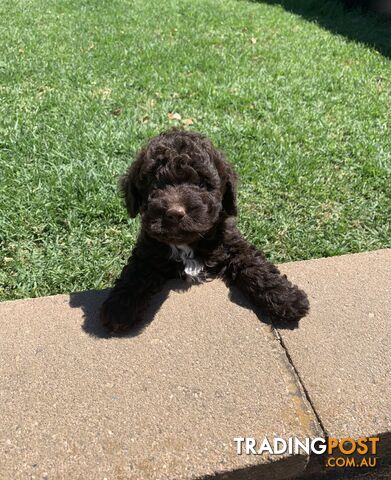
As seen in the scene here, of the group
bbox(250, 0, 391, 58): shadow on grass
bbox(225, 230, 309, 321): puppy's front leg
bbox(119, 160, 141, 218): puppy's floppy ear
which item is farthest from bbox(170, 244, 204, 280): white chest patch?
bbox(250, 0, 391, 58): shadow on grass

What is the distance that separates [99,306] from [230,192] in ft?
3.95

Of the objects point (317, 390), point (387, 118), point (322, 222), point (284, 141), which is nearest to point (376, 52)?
point (387, 118)

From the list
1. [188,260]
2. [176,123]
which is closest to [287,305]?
[188,260]

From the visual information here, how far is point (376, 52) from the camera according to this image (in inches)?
325

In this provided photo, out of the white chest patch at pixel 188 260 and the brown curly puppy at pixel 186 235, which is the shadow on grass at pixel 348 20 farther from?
the white chest patch at pixel 188 260

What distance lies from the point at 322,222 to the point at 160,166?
186cm

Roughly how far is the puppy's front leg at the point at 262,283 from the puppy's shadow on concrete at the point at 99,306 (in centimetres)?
39

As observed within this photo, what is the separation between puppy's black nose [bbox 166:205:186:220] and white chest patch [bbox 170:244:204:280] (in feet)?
1.65

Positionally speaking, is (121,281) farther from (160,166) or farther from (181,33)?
(181,33)

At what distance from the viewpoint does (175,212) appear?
2742 millimetres

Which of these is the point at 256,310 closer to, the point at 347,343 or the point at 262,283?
the point at 262,283

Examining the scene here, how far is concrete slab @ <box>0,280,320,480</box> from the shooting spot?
230cm

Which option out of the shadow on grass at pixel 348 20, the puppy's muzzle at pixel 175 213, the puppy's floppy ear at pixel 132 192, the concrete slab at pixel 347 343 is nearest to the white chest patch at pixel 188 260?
the puppy's floppy ear at pixel 132 192

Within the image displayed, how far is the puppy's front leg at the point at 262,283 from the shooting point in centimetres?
301
